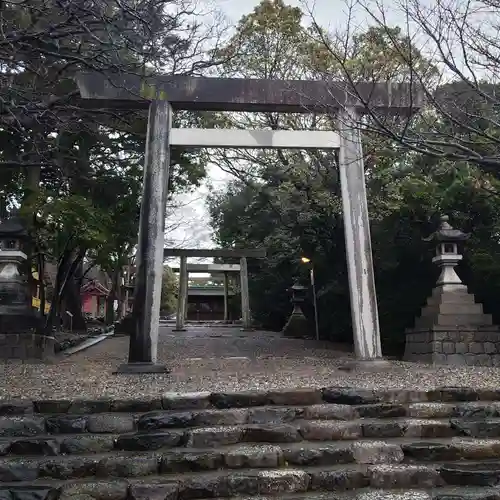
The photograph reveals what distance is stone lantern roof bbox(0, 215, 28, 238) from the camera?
9844 mm

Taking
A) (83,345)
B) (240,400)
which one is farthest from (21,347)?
(240,400)

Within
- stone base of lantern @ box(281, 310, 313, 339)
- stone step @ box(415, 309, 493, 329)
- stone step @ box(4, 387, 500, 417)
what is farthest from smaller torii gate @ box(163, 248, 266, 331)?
stone step @ box(4, 387, 500, 417)

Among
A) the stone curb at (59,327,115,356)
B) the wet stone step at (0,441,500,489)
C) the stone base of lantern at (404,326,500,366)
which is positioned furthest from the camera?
the stone curb at (59,327,115,356)

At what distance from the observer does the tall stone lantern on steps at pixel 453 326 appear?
28.3 ft

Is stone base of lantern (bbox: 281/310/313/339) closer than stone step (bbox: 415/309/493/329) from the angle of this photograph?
No

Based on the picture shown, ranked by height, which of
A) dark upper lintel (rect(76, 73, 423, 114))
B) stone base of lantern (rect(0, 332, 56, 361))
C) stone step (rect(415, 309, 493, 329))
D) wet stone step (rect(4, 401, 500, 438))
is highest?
dark upper lintel (rect(76, 73, 423, 114))

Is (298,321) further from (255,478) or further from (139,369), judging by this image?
(255,478)

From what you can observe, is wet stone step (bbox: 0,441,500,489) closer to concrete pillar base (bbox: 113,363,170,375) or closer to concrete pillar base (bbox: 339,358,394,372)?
concrete pillar base (bbox: 113,363,170,375)

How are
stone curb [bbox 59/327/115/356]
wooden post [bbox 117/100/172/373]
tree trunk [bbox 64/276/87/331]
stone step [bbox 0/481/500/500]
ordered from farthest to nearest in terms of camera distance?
tree trunk [bbox 64/276/87/331], stone curb [bbox 59/327/115/356], wooden post [bbox 117/100/172/373], stone step [bbox 0/481/500/500]

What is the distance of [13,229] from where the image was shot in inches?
388

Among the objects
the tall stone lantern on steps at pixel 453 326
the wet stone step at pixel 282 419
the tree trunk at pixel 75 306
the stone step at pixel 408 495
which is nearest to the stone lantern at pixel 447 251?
the tall stone lantern on steps at pixel 453 326

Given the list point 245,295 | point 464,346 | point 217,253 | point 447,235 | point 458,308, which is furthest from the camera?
point 245,295

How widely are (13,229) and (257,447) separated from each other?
24.3 feet

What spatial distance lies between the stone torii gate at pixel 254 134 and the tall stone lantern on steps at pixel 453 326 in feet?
5.26
